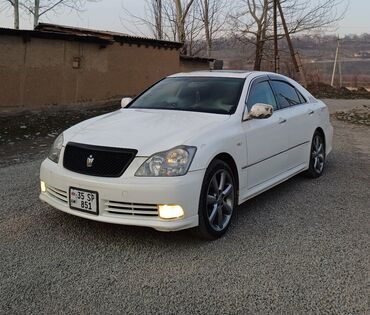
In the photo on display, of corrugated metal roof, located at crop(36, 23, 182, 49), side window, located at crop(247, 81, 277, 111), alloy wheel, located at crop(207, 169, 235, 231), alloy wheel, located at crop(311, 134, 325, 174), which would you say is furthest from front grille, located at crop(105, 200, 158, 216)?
corrugated metal roof, located at crop(36, 23, 182, 49)

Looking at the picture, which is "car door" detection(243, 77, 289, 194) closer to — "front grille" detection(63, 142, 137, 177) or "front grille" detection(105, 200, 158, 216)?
"front grille" detection(105, 200, 158, 216)

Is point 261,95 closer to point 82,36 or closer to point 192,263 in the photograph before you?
point 192,263

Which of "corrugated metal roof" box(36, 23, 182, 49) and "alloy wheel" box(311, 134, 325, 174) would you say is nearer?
"alloy wheel" box(311, 134, 325, 174)

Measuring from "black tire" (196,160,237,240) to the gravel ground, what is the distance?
0.12 metres

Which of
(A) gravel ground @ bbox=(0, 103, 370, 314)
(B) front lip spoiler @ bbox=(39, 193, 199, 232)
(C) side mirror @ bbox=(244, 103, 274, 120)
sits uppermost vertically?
(C) side mirror @ bbox=(244, 103, 274, 120)

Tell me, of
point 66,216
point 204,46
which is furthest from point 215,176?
point 204,46

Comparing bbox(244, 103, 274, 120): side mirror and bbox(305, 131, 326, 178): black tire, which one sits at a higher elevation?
bbox(244, 103, 274, 120): side mirror

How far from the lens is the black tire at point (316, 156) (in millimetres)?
6516

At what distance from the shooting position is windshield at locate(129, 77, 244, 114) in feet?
16.4

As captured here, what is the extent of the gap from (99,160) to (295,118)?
281cm

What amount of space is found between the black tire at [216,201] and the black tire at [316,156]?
2.28m

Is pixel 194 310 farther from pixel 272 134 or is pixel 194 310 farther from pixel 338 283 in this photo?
pixel 272 134

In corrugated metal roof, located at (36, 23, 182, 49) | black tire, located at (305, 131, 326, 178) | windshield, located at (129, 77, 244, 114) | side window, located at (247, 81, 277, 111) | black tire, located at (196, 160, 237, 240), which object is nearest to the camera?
black tire, located at (196, 160, 237, 240)

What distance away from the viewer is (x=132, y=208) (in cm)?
393
